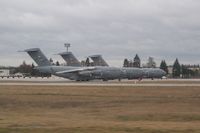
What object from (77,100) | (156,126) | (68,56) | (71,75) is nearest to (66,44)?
(68,56)

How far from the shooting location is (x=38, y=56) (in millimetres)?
126500

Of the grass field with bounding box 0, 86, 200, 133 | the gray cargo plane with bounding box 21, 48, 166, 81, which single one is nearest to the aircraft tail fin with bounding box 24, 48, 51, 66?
the gray cargo plane with bounding box 21, 48, 166, 81

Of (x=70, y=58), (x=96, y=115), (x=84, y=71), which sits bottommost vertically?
(x=96, y=115)

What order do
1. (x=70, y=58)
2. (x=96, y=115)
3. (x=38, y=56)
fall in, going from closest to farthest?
(x=96, y=115) → (x=38, y=56) → (x=70, y=58)

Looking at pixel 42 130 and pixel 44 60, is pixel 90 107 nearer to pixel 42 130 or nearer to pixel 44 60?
pixel 42 130

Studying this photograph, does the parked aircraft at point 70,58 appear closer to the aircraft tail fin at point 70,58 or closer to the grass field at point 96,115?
the aircraft tail fin at point 70,58

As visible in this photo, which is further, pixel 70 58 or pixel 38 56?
pixel 70 58

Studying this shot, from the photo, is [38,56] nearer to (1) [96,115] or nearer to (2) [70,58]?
(2) [70,58]

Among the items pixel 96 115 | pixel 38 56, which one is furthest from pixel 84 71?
pixel 96 115

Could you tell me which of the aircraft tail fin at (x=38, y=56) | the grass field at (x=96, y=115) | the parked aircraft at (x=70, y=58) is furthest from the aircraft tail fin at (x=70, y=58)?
the grass field at (x=96, y=115)

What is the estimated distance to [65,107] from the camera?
36.1m

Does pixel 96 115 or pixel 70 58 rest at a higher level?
pixel 70 58

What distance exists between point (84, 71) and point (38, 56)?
18.1m

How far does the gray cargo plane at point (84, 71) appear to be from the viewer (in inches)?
4454
